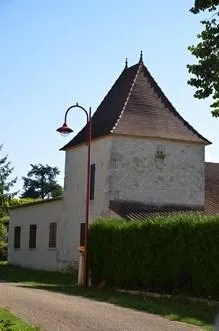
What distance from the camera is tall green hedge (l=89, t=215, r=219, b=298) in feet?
69.7

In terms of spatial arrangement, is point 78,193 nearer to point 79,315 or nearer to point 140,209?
point 140,209

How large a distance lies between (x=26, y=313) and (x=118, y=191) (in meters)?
20.2

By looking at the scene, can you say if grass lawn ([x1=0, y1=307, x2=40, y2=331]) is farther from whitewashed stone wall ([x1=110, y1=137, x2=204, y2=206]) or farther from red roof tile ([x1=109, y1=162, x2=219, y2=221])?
whitewashed stone wall ([x1=110, y1=137, x2=204, y2=206])

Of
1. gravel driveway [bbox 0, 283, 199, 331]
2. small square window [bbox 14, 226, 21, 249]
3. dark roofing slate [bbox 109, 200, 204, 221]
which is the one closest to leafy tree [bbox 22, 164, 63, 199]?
small square window [bbox 14, 226, 21, 249]

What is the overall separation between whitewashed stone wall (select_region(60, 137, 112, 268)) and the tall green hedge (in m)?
8.52

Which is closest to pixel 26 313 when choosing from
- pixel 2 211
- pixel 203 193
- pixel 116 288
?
pixel 116 288

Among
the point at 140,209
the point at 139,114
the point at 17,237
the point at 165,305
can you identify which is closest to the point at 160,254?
the point at 165,305

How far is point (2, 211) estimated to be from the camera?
172 feet

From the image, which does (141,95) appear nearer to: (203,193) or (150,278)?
(203,193)

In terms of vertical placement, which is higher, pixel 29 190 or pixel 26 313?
pixel 29 190

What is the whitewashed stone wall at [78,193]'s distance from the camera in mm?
36656

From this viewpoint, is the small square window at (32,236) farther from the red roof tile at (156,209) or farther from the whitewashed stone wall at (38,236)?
the red roof tile at (156,209)

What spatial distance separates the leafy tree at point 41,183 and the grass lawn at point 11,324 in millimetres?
82208

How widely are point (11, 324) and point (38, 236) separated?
99.1 ft
